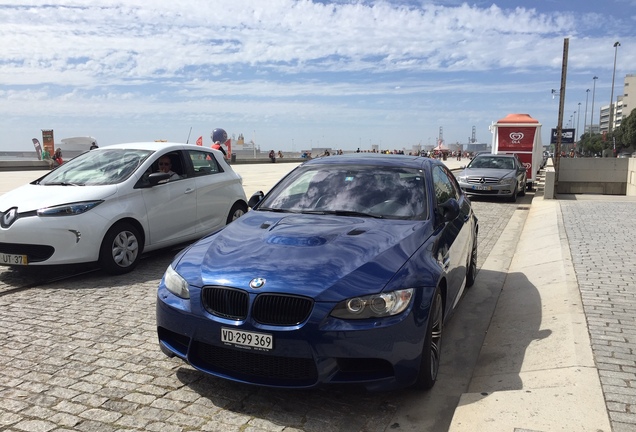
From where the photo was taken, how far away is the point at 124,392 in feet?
11.8

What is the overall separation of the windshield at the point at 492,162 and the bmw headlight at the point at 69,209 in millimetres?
14420

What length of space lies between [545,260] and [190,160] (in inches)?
206

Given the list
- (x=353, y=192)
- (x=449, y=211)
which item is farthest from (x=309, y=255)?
(x=449, y=211)

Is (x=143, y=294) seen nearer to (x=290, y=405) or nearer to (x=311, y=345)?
(x=290, y=405)

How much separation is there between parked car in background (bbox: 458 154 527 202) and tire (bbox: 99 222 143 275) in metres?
12.2

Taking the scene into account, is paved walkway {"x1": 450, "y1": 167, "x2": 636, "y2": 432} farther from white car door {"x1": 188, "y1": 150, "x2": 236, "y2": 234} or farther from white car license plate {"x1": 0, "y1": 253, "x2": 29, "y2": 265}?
white car license plate {"x1": 0, "y1": 253, "x2": 29, "y2": 265}

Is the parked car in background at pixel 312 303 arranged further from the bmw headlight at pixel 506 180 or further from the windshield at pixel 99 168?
the bmw headlight at pixel 506 180

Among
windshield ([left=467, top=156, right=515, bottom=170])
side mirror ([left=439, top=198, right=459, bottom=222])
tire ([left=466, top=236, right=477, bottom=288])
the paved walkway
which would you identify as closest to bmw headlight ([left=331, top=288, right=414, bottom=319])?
the paved walkway

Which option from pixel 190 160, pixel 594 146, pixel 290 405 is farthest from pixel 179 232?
pixel 594 146

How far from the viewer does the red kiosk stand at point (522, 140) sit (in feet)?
75.4

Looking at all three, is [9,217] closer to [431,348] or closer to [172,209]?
[172,209]

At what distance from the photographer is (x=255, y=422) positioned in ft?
10.7

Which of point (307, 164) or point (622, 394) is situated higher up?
point (307, 164)

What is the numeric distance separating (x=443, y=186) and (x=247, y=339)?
114 inches
